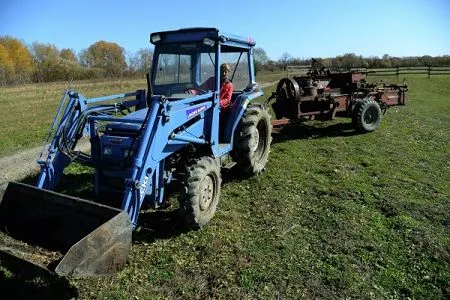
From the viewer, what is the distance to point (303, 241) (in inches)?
213

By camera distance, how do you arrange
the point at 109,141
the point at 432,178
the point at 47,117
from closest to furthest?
the point at 109,141 → the point at 432,178 → the point at 47,117

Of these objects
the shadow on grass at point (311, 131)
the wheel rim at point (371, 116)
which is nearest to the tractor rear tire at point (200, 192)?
the shadow on grass at point (311, 131)

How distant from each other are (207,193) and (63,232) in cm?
190

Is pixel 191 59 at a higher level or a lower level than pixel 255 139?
higher

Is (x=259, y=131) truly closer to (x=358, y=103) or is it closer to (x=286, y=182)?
(x=286, y=182)

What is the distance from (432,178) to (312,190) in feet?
8.07

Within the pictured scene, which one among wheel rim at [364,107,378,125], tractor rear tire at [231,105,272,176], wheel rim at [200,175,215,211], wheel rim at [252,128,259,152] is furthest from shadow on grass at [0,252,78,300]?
wheel rim at [364,107,378,125]

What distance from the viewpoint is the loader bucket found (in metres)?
3.87

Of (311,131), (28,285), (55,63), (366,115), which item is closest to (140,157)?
(28,285)

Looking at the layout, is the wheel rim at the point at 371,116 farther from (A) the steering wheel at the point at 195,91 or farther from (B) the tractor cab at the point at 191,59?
(A) the steering wheel at the point at 195,91

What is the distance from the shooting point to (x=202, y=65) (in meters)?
6.84

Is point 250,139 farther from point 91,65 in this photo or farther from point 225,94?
point 91,65

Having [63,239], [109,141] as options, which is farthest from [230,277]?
[109,141]

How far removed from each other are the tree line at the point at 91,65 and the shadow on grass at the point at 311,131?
7.10ft
